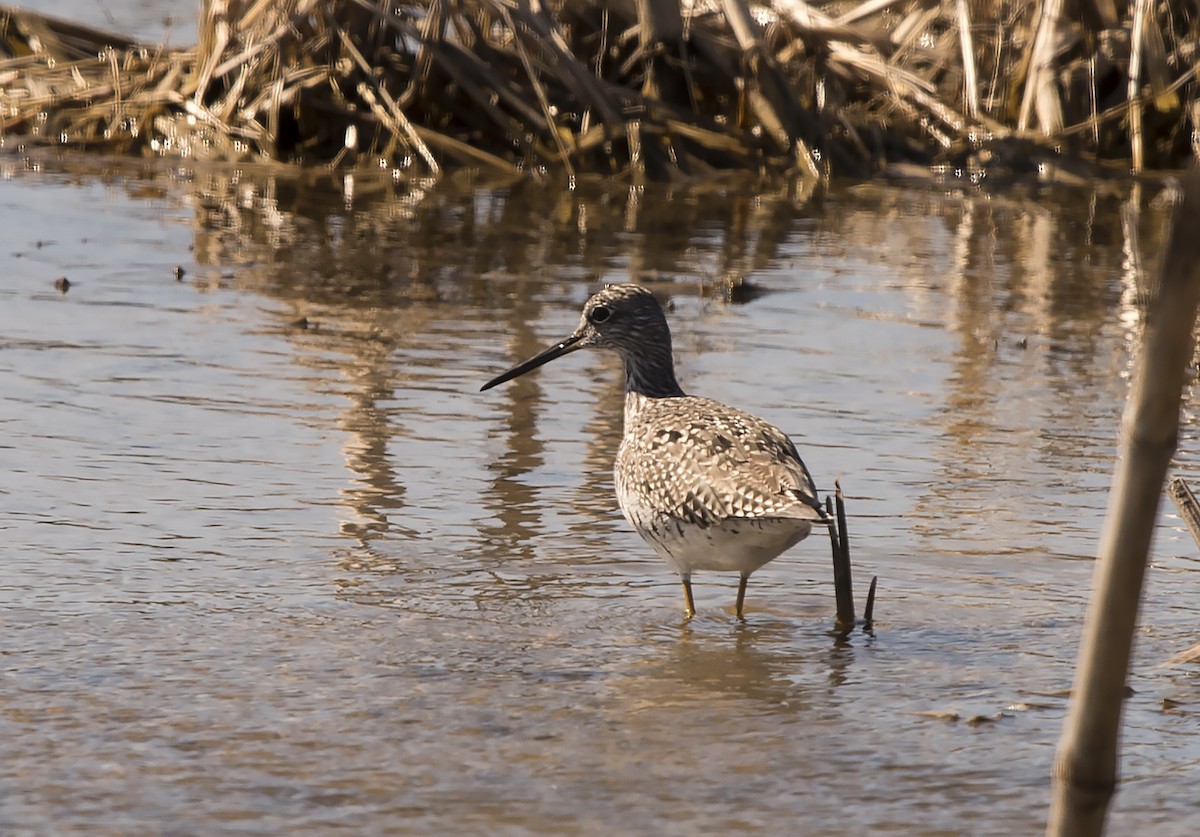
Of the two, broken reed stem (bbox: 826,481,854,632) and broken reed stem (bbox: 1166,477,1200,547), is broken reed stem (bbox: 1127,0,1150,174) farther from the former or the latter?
broken reed stem (bbox: 1166,477,1200,547)

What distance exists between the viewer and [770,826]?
429 centimetres

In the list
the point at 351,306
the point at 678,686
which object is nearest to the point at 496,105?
the point at 351,306

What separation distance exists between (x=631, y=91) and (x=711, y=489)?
8910mm

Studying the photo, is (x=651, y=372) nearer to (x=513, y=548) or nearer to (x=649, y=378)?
(x=649, y=378)

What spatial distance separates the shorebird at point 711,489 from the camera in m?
5.46

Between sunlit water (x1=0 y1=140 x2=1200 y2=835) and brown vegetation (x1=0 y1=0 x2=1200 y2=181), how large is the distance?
6.92 ft

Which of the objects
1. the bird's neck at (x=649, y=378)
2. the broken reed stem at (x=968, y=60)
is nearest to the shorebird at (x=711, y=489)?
the bird's neck at (x=649, y=378)

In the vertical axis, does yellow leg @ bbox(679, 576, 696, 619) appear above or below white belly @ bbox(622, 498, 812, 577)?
below

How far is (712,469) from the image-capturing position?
5.71 m

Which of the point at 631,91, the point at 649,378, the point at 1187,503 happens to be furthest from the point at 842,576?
the point at 631,91

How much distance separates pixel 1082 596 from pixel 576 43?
954 cm

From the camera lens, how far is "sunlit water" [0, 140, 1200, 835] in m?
4.51

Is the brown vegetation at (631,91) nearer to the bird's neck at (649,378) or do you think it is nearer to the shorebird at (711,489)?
the bird's neck at (649,378)

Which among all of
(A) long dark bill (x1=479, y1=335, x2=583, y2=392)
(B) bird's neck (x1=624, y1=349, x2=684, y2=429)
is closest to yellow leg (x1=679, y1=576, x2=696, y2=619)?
(B) bird's neck (x1=624, y1=349, x2=684, y2=429)
